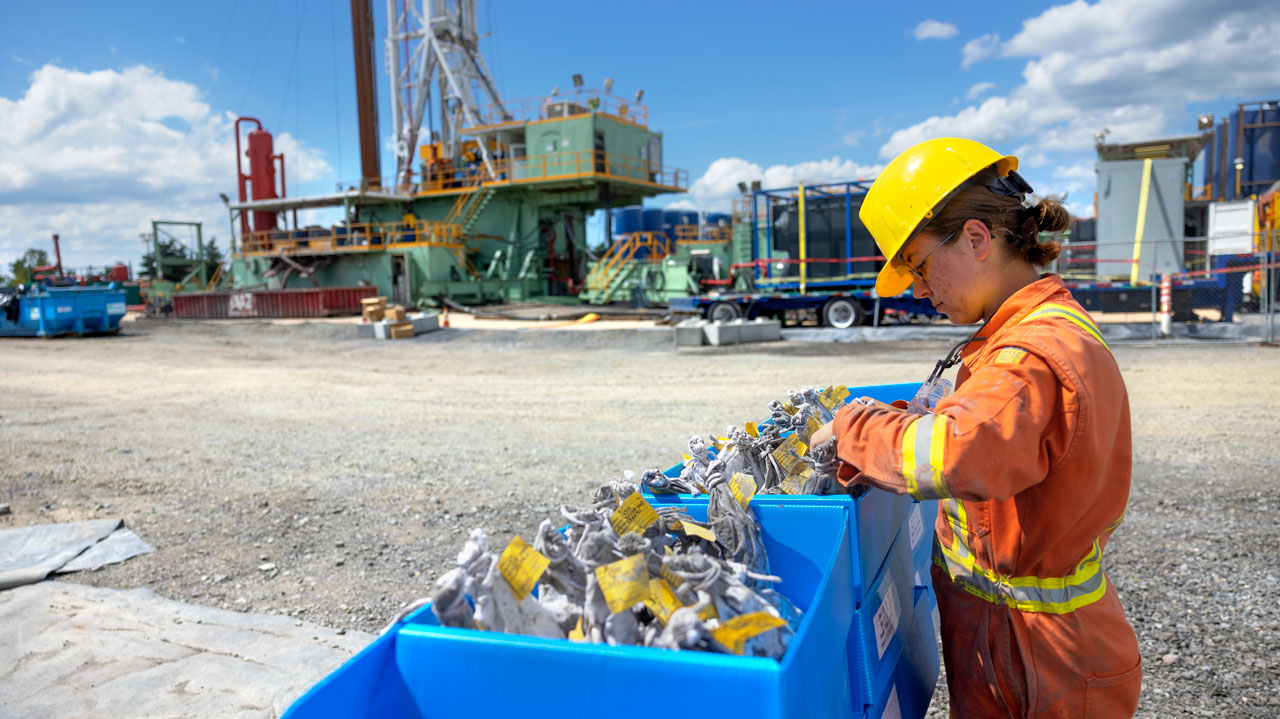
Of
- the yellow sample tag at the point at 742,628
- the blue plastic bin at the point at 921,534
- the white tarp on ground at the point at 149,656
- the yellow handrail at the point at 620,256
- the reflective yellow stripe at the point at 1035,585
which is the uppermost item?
the yellow handrail at the point at 620,256

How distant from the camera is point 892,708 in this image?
79.6 inches

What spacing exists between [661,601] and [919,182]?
43.1 inches

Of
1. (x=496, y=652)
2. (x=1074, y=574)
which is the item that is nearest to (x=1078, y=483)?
(x=1074, y=574)

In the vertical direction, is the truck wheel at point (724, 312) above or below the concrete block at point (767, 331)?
above

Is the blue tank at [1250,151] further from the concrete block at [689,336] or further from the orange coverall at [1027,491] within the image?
Result: the orange coverall at [1027,491]

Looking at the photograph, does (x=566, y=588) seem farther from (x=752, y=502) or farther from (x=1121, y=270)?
(x=1121, y=270)

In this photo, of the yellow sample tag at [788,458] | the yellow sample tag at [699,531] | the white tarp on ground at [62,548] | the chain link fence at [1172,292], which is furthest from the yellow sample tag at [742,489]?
the chain link fence at [1172,292]

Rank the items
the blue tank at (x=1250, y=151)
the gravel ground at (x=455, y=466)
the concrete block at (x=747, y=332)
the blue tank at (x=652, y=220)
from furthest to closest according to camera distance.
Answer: the blue tank at (x=652, y=220) → the blue tank at (x=1250, y=151) → the concrete block at (x=747, y=332) → the gravel ground at (x=455, y=466)

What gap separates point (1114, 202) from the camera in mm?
18281

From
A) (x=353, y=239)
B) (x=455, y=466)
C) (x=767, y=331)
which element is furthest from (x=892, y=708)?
(x=353, y=239)

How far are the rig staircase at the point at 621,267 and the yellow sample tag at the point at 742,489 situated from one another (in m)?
27.1

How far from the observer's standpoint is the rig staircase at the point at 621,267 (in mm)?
28938

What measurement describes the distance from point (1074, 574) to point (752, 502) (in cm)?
70

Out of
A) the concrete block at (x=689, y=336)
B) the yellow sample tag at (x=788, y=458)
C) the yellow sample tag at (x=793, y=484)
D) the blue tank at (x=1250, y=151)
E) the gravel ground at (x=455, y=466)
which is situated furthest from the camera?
the blue tank at (x=1250, y=151)
